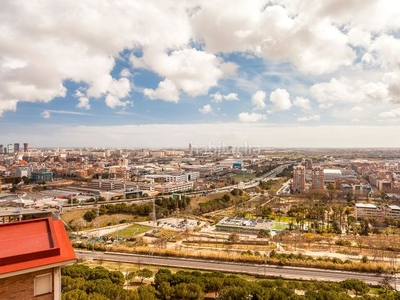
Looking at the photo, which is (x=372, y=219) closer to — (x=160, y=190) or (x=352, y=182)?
(x=352, y=182)

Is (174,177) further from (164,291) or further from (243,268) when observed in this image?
(164,291)

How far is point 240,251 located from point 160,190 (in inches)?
646

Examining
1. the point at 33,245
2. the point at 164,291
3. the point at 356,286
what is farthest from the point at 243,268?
the point at 33,245

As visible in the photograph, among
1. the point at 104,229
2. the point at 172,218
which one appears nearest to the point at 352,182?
the point at 172,218

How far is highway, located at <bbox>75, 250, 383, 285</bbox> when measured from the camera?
9531mm

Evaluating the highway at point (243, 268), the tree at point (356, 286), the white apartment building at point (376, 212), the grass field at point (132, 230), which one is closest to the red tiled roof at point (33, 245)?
the tree at point (356, 286)

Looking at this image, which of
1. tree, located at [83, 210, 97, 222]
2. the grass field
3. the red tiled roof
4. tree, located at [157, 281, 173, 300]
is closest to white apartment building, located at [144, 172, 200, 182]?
tree, located at [83, 210, 97, 222]

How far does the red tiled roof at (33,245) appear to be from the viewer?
216cm

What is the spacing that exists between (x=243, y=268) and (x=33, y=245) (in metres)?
9.11

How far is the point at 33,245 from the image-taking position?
7.82 ft

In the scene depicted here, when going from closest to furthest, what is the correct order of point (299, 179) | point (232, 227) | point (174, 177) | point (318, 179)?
point (232, 227) → point (299, 179) → point (318, 179) → point (174, 177)

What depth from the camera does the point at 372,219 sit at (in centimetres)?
1725

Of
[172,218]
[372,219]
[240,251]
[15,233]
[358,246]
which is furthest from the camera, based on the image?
[172,218]

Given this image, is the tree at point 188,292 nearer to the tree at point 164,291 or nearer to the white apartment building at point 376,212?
the tree at point 164,291
